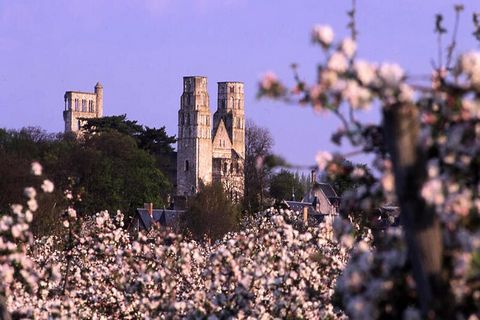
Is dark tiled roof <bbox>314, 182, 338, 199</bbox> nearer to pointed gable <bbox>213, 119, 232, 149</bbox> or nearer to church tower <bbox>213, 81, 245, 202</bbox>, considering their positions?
church tower <bbox>213, 81, 245, 202</bbox>

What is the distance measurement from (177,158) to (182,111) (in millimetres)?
10819

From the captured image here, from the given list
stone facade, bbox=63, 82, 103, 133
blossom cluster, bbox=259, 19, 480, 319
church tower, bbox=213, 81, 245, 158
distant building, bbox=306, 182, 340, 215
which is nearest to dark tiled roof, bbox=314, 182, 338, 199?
distant building, bbox=306, 182, 340, 215

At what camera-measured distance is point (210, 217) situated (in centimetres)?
6656

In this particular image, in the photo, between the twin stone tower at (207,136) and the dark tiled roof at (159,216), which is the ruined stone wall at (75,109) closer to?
the twin stone tower at (207,136)

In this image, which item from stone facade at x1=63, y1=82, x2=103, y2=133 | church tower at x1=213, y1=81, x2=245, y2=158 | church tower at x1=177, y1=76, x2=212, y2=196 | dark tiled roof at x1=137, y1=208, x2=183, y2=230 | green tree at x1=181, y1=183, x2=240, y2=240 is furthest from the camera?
stone facade at x1=63, y1=82, x2=103, y2=133

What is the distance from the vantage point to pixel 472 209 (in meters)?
5.62

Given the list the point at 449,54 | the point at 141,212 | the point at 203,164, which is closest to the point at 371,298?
the point at 449,54

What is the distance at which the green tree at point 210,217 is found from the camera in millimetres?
64637

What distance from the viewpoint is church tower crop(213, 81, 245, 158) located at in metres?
170

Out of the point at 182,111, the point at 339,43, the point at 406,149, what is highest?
the point at 182,111

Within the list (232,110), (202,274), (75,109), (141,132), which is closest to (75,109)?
(75,109)

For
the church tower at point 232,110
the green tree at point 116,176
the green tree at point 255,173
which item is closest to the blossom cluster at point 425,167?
the green tree at point 255,173

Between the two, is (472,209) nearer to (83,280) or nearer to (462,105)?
(462,105)

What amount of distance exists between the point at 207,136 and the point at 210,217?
306 ft
